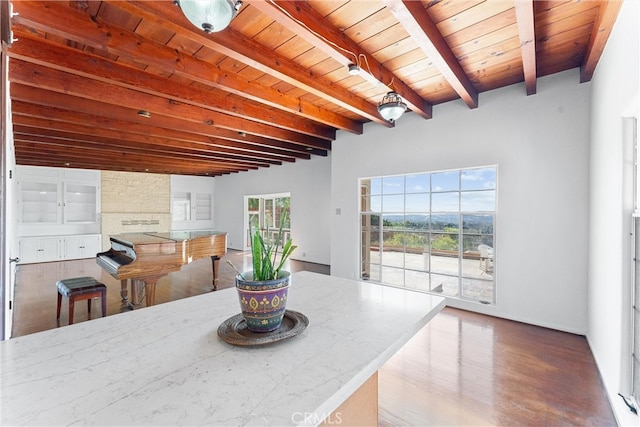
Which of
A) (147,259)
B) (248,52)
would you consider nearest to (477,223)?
(248,52)

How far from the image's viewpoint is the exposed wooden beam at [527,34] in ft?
6.12

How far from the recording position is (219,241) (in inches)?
189

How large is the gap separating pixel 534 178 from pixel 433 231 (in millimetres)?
1417

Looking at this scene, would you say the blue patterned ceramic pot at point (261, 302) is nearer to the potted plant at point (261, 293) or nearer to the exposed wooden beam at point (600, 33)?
the potted plant at point (261, 293)

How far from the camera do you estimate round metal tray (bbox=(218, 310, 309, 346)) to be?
3.09 ft

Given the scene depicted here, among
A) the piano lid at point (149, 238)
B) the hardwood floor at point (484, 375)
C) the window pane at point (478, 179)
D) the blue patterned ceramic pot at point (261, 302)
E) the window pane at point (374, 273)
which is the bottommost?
the hardwood floor at point (484, 375)

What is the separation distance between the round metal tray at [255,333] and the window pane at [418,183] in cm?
371

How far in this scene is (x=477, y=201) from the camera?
3.85m

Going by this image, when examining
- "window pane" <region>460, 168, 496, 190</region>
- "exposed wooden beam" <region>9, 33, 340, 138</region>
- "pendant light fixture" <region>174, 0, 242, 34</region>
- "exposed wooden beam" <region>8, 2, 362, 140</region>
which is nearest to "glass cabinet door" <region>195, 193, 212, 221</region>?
"exposed wooden beam" <region>9, 33, 340, 138</region>

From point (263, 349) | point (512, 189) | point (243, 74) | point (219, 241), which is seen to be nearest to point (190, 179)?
point (219, 241)

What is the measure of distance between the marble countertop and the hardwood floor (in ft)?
4.11

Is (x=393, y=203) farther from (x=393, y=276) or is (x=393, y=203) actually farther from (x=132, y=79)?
(x=132, y=79)

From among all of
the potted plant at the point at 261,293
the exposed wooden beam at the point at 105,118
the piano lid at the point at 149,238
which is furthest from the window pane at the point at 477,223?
the piano lid at the point at 149,238

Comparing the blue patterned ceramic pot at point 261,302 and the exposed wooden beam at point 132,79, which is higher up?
the exposed wooden beam at point 132,79
